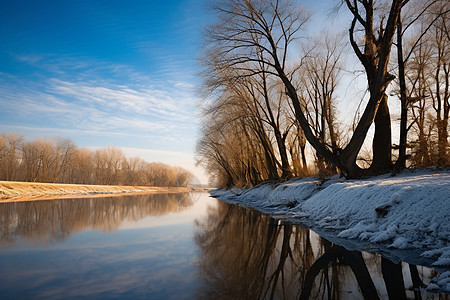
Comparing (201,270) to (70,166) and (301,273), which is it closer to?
(301,273)

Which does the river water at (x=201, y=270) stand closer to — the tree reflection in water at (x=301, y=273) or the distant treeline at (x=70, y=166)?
the tree reflection in water at (x=301, y=273)

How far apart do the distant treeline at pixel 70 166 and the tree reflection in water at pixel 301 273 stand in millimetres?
63307

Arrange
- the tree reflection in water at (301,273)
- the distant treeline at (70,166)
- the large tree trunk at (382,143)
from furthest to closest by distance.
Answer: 1. the distant treeline at (70,166)
2. the large tree trunk at (382,143)
3. the tree reflection in water at (301,273)

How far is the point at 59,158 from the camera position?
64.3m

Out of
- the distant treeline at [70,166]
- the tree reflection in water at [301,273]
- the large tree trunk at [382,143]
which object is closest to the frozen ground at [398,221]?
the tree reflection in water at [301,273]

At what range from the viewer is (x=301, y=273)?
141 inches

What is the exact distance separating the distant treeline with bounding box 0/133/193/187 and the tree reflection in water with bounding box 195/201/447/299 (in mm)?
63307

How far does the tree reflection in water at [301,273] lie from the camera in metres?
2.88

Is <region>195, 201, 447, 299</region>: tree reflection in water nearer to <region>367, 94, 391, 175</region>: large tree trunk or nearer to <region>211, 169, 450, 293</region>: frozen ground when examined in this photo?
<region>211, 169, 450, 293</region>: frozen ground

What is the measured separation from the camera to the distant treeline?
54906 mm

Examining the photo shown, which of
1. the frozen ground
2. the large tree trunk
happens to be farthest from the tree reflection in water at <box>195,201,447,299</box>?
the large tree trunk

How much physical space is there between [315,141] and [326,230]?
16.6ft

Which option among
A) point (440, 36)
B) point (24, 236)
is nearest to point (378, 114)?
point (440, 36)

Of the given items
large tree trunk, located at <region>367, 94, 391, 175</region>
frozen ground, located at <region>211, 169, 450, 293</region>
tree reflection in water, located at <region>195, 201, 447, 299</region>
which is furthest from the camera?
large tree trunk, located at <region>367, 94, 391, 175</region>
